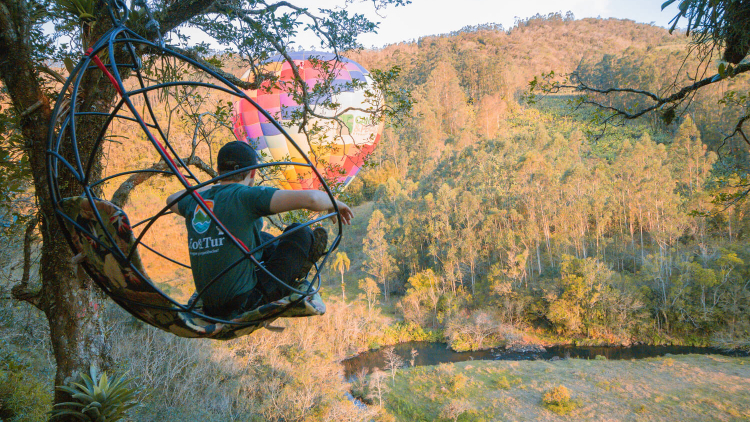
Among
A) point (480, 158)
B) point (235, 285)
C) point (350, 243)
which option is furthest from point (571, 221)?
point (235, 285)

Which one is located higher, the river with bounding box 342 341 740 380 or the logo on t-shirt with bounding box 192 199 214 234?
the logo on t-shirt with bounding box 192 199 214 234

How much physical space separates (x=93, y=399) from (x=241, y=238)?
1.42 metres

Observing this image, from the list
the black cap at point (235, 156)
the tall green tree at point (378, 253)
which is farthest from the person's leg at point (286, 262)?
the tall green tree at point (378, 253)

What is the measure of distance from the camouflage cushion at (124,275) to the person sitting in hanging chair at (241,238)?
179 millimetres

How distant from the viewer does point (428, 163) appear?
40938 millimetres

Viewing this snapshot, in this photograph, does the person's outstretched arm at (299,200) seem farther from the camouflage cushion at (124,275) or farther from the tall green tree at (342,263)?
the tall green tree at (342,263)

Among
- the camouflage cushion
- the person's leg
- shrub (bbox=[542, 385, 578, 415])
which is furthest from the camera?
shrub (bbox=[542, 385, 578, 415])

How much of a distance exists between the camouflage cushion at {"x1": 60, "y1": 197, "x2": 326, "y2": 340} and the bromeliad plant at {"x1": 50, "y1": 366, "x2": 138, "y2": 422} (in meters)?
0.94

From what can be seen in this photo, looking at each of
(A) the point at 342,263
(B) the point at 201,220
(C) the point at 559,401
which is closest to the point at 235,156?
(B) the point at 201,220

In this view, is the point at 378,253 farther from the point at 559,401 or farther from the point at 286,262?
the point at 286,262

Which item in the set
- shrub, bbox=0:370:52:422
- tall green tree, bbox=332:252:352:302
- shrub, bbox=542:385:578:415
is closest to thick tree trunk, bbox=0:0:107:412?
shrub, bbox=0:370:52:422

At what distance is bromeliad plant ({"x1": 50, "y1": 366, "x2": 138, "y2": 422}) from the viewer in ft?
7.53

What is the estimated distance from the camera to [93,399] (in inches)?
90.8

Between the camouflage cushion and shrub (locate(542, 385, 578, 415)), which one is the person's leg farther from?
shrub (locate(542, 385, 578, 415))
